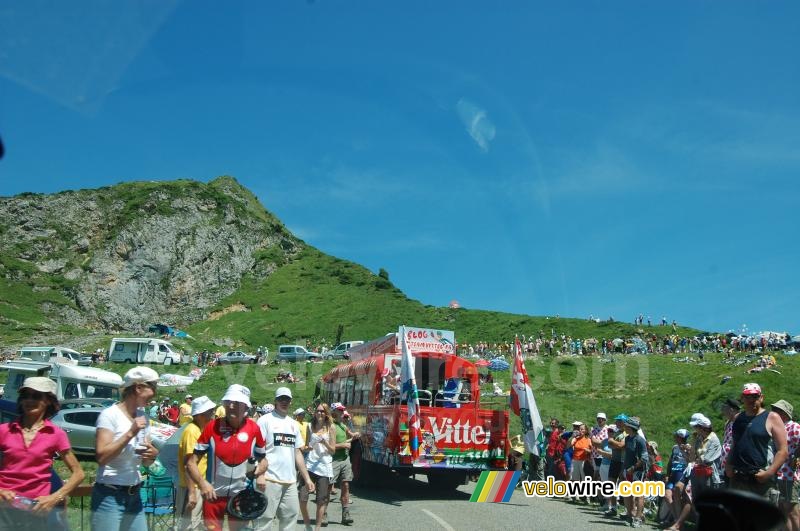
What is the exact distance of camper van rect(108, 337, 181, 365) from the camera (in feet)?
169

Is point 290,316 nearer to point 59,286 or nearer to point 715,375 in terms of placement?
point 59,286

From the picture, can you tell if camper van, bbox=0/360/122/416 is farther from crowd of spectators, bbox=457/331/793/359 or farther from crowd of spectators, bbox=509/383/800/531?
crowd of spectators, bbox=457/331/793/359

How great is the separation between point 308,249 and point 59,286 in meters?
41.2

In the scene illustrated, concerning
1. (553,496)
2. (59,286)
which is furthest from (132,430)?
(59,286)

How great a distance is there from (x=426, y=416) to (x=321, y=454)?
4.31 metres

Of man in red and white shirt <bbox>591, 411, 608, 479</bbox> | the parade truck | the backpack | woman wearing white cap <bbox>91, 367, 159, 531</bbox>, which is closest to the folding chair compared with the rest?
the backpack

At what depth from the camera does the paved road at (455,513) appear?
11891mm

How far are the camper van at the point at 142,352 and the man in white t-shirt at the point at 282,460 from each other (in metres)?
45.7

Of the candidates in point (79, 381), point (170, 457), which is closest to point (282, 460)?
point (170, 457)

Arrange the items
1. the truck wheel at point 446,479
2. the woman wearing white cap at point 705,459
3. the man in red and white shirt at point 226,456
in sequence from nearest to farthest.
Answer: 1. the man in red and white shirt at point 226,456
2. the woman wearing white cap at point 705,459
3. the truck wheel at point 446,479

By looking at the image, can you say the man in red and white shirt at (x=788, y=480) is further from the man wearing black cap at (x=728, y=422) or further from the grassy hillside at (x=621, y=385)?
the grassy hillside at (x=621, y=385)

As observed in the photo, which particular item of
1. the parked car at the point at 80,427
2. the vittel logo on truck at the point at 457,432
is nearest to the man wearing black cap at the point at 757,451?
the vittel logo on truck at the point at 457,432

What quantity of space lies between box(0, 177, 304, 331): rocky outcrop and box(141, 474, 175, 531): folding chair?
8414 cm

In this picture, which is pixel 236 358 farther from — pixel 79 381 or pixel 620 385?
pixel 620 385
